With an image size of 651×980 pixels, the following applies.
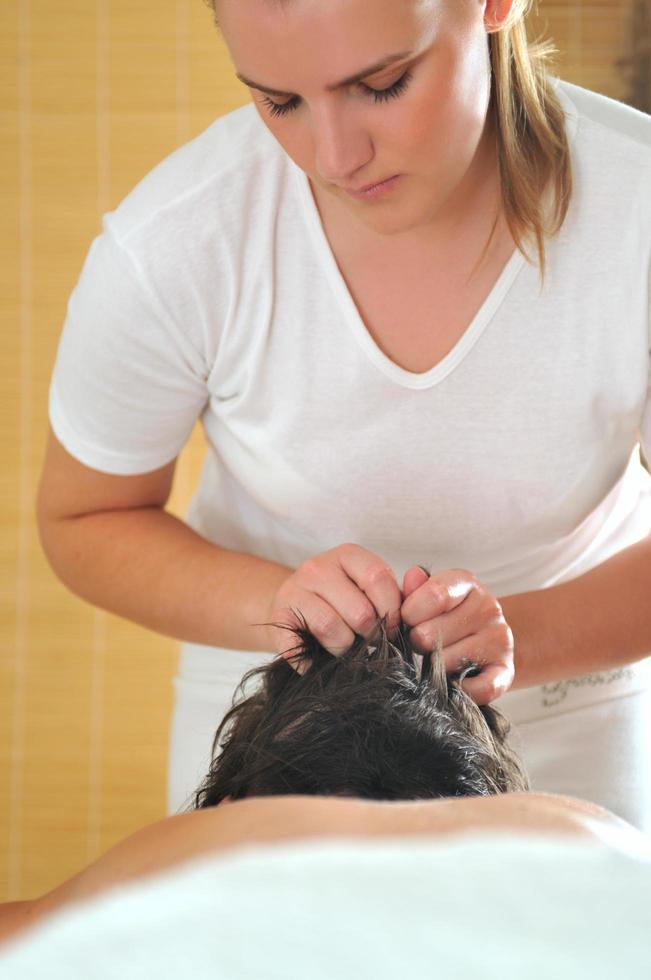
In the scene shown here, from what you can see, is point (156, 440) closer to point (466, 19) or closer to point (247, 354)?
point (247, 354)

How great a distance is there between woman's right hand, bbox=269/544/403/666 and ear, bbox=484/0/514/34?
1.40ft

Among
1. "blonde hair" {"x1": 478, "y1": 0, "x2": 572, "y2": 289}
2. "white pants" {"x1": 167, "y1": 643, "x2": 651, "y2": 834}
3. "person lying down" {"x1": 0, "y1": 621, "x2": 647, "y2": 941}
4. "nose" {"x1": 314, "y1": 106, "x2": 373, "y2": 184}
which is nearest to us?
"person lying down" {"x1": 0, "y1": 621, "x2": 647, "y2": 941}

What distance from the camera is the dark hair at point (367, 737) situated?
32.5 inches

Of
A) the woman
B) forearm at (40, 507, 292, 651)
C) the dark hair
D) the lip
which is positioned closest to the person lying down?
the dark hair

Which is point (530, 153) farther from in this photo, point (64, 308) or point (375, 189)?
point (64, 308)

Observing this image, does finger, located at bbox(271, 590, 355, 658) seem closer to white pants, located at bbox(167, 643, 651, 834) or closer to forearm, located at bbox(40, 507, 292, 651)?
forearm, located at bbox(40, 507, 292, 651)

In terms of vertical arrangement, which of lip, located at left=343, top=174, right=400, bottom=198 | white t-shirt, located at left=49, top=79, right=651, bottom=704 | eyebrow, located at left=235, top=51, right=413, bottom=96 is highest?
eyebrow, located at left=235, top=51, right=413, bottom=96

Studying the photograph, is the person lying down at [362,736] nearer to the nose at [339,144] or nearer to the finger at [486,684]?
the finger at [486,684]

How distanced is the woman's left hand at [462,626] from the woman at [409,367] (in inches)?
2.9

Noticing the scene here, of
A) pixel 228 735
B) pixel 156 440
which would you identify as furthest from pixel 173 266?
pixel 228 735

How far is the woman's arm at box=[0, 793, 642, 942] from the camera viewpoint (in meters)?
0.39

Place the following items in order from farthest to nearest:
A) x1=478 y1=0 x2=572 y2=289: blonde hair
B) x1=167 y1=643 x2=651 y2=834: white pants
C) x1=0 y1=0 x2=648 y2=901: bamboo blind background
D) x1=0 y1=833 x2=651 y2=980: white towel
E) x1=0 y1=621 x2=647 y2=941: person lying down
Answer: x1=0 y1=0 x2=648 y2=901: bamboo blind background → x1=167 y1=643 x2=651 y2=834: white pants → x1=478 y1=0 x2=572 y2=289: blonde hair → x1=0 y1=621 x2=647 y2=941: person lying down → x1=0 y1=833 x2=651 y2=980: white towel

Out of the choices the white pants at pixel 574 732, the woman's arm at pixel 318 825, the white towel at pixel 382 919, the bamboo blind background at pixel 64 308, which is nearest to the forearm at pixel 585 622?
the white pants at pixel 574 732

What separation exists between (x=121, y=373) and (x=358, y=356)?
23cm
